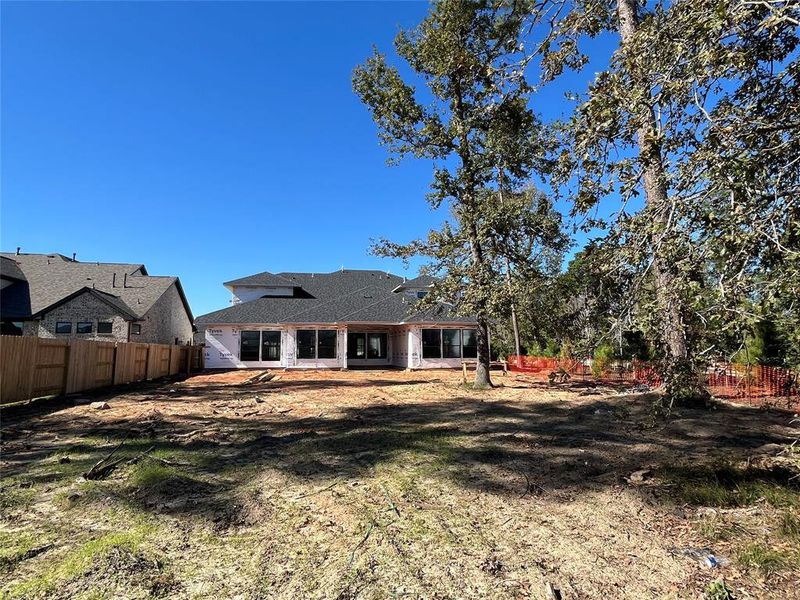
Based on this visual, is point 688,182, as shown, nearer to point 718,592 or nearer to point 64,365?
point 718,592

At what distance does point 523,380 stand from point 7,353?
16.5 m

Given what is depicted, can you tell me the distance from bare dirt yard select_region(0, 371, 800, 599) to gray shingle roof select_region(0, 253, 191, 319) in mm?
20951

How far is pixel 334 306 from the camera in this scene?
27781mm

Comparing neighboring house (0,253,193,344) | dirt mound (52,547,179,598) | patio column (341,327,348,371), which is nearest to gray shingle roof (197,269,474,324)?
patio column (341,327,348,371)

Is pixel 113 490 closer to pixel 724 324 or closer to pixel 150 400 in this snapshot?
pixel 724 324

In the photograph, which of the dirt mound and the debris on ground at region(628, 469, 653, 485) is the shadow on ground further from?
the dirt mound

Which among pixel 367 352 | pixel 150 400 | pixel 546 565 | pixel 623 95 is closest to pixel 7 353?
pixel 150 400

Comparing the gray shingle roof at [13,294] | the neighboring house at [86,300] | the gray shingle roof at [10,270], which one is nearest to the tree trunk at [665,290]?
the neighboring house at [86,300]

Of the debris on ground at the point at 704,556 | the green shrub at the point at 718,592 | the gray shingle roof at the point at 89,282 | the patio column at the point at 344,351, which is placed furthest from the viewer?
the gray shingle roof at the point at 89,282

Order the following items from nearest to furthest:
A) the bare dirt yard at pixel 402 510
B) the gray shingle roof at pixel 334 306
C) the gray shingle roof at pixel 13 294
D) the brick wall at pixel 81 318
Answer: the bare dirt yard at pixel 402 510 < the brick wall at pixel 81 318 < the gray shingle roof at pixel 13 294 < the gray shingle roof at pixel 334 306

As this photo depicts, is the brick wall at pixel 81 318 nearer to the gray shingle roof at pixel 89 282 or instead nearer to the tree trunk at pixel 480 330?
the gray shingle roof at pixel 89 282

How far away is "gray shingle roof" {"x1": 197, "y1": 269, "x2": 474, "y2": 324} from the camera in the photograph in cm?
2584

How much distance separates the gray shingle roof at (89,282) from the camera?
26234 mm

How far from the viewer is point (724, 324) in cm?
310
